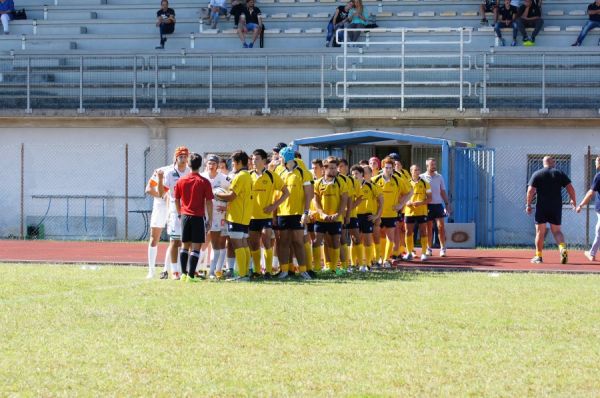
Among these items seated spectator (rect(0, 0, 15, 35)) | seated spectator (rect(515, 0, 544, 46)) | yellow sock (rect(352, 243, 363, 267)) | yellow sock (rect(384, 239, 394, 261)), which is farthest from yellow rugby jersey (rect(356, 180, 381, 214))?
seated spectator (rect(0, 0, 15, 35))

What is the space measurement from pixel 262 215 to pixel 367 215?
10.6 ft

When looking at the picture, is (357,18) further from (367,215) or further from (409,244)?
(367,215)

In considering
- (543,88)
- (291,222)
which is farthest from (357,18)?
(291,222)

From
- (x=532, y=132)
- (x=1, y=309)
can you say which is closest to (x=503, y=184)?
(x=532, y=132)

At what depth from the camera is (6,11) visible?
3525 centimetres

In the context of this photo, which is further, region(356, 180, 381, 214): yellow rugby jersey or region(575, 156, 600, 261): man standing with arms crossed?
region(575, 156, 600, 261): man standing with arms crossed

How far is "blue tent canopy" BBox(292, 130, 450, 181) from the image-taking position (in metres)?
26.6

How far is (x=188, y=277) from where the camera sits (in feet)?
57.5

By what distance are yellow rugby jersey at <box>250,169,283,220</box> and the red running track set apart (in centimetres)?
413

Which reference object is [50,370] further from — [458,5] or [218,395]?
[458,5]

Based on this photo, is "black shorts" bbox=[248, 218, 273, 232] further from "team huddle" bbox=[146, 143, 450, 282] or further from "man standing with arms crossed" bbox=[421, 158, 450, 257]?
"man standing with arms crossed" bbox=[421, 158, 450, 257]

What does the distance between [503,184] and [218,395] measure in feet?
70.7

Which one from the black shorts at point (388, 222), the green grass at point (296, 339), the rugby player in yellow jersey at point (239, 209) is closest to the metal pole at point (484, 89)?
the black shorts at point (388, 222)

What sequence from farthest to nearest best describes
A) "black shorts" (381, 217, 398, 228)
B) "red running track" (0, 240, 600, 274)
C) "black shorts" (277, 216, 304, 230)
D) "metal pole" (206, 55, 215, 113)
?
"metal pole" (206, 55, 215, 113) → "black shorts" (381, 217, 398, 228) → "red running track" (0, 240, 600, 274) → "black shorts" (277, 216, 304, 230)
